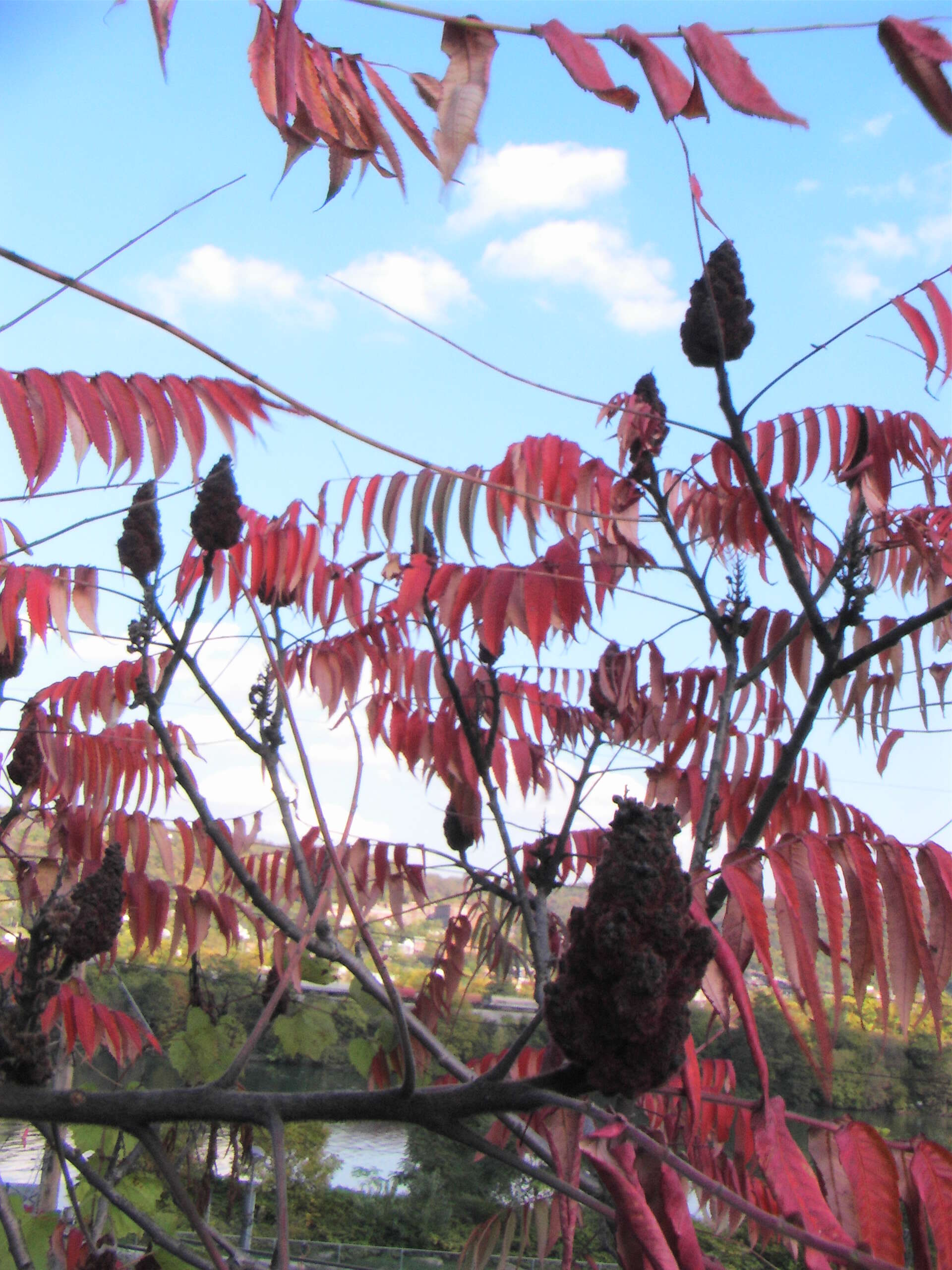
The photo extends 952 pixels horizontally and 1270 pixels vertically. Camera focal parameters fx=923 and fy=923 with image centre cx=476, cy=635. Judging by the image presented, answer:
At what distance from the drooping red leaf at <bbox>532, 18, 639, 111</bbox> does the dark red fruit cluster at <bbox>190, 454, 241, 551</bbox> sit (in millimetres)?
1509

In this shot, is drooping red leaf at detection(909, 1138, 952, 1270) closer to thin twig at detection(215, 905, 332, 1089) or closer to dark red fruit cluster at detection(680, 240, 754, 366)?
thin twig at detection(215, 905, 332, 1089)

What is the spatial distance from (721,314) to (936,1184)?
1.55 meters

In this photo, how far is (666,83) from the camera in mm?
972

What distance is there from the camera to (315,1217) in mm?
16188

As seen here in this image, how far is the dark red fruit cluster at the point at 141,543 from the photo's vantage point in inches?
96.0

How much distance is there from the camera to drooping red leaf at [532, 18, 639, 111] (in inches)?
38.2

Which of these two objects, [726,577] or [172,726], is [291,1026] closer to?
[172,726]

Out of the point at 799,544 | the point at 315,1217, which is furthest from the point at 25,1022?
the point at 315,1217

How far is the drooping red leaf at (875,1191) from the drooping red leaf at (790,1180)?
0.09m

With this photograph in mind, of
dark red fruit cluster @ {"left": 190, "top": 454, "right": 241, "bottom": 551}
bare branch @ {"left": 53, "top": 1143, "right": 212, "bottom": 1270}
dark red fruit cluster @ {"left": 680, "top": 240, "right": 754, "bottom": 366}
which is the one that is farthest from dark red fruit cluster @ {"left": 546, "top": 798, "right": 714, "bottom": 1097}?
dark red fruit cluster @ {"left": 190, "top": 454, "right": 241, "bottom": 551}

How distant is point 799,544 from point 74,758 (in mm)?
2420

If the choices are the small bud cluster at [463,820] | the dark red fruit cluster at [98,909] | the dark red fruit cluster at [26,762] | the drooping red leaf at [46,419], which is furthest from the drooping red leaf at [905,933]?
the dark red fruit cluster at [26,762]

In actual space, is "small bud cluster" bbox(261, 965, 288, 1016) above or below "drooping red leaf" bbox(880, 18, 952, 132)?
below

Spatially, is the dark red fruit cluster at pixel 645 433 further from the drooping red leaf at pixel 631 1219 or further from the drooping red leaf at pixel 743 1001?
the drooping red leaf at pixel 631 1219
